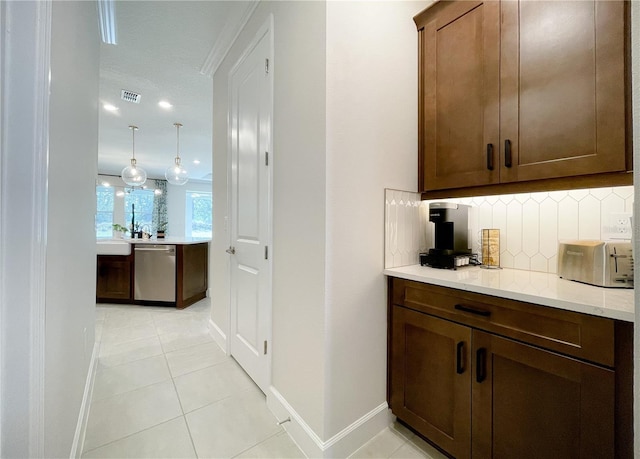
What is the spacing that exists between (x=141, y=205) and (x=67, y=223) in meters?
8.13

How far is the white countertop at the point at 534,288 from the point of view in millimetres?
810

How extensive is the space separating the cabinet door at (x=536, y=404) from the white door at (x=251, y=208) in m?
1.14

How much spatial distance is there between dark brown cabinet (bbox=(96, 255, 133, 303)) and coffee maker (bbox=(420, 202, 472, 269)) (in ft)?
12.5

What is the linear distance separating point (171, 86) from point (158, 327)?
2.71 meters

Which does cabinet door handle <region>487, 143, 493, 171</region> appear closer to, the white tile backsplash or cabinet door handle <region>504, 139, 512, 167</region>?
cabinet door handle <region>504, 139, 512, 167</region>

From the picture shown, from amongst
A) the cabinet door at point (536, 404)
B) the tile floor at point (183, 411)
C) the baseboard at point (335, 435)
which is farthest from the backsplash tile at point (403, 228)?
the tile floor at point (183, 411)

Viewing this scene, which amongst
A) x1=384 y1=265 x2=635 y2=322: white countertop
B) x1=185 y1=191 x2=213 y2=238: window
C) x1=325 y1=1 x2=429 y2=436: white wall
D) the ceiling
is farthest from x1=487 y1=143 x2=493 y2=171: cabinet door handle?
x1=185 y1=191 x2=213 y2=238: window

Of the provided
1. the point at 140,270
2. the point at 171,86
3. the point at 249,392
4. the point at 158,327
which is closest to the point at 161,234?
the point at 140,270

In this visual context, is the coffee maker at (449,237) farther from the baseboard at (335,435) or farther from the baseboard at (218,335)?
the baseboard at (218,335)

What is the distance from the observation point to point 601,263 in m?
1.02

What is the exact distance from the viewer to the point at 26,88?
2.26 feet

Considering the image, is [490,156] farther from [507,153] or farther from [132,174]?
[132,174]

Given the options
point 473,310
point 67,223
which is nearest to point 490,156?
point 473,310

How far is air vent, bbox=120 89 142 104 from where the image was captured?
10.1 feet
